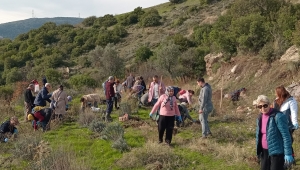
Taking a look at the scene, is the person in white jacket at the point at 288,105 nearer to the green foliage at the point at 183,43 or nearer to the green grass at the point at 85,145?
the green grass at the point at 85,145

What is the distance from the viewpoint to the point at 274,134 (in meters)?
4.91

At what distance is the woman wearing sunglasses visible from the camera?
4.83 metres

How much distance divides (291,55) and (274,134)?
11873 millimetres

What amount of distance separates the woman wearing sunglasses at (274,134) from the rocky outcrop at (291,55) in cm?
1106

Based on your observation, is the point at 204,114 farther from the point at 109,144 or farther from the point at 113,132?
the point at 109,144

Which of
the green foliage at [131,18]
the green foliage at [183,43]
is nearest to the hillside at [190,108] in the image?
the green foliage at [183,43]

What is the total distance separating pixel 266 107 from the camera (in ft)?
16.3

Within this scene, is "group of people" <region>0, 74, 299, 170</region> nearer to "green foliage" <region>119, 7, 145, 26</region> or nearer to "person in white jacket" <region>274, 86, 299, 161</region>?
"person in white jacket" <region>274, 86, 299, 161</region>

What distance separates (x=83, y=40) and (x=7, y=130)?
144 feet

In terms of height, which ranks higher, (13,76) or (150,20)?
(150,20)


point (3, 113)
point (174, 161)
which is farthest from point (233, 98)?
point (3, 113)

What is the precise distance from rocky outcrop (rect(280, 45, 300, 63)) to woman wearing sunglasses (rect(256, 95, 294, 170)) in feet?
36.3

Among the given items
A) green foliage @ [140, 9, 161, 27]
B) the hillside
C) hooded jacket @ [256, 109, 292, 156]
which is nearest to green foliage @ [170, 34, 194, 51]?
the hillside

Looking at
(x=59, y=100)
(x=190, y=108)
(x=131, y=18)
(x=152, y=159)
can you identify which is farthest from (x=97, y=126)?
(x=131, y=18)
